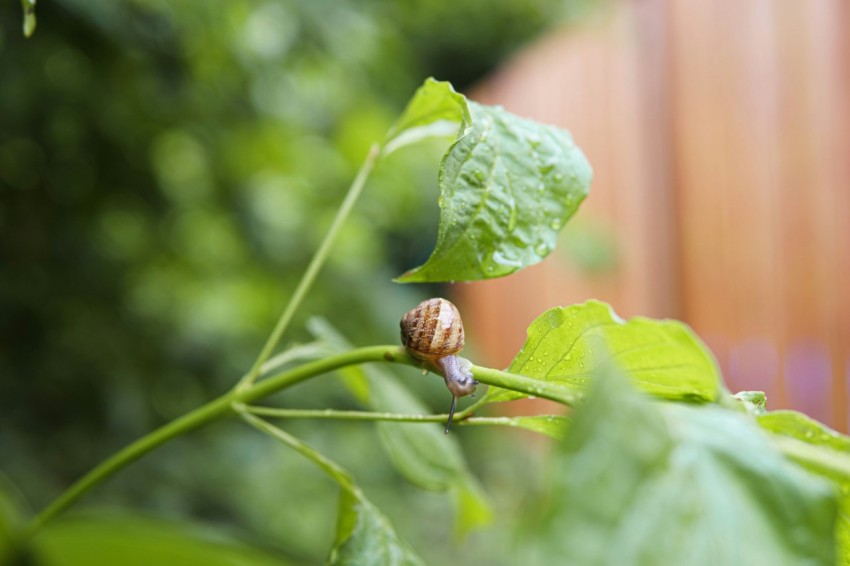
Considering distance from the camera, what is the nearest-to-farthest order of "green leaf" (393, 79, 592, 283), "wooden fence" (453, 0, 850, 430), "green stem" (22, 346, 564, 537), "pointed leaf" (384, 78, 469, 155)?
"green stem" (22, 346, 564, 537), "green leaf" (393, 79, 592, 283), "pointed leaf" (384, 78, 469, 155), "wooden fence" (453, 0, 850, 430)

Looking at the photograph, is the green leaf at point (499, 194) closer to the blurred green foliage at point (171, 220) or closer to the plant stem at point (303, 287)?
the plant stem at point (303, 287)

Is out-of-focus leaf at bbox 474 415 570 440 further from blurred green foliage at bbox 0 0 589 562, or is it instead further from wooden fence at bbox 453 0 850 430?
wooden fence at bbox 453 0 850 430

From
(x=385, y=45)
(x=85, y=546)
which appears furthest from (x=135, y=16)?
(x=385, y=45)

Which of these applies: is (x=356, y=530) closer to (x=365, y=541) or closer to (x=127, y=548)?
(x=365, y=541)

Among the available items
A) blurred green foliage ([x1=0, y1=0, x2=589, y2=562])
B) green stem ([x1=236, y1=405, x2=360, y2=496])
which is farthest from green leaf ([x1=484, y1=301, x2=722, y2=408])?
blurred green foliage ([x1=0, y1=0, x2=589, y2=562])

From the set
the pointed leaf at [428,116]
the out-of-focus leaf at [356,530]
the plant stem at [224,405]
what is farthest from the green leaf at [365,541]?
the pointed leaf at [428,116]
